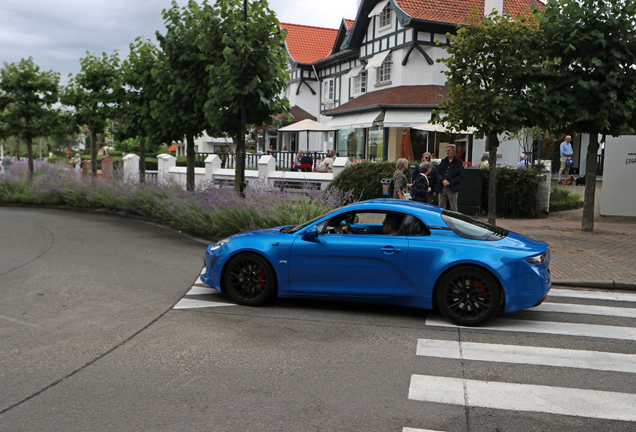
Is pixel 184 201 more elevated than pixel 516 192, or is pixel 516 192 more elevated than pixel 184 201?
pixel 516 192

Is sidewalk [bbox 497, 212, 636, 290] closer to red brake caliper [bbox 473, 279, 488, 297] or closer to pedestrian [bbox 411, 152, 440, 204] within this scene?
pedestrian [bbox 411, 152, 440, 204]

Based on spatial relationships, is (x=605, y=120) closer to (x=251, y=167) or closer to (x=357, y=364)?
(x=357, y=364)

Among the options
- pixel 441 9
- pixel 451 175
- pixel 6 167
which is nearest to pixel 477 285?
pixel 451 175

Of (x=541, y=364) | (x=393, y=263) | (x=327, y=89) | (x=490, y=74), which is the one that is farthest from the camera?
(x=327, y=89)

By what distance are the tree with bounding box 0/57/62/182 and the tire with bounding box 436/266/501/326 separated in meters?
24.5

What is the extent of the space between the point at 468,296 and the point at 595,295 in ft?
9.99

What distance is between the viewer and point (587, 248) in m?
12.0

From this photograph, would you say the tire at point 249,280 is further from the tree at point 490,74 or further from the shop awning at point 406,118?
the shop awning at point 406,118

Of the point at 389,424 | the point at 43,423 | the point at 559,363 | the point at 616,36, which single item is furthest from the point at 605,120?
the point at 43,423

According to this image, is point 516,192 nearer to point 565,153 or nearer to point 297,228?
point 565,153

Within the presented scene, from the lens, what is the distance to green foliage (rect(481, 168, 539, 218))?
56.8 feet

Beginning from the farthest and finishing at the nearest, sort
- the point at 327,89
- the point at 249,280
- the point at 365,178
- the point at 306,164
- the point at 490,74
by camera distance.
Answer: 1. the point at 327,89
2. the point at 306,164
3. the point at 365,178
4. the point at 490,74
5. the point at 249,280

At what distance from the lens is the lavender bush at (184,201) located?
13.0 metres

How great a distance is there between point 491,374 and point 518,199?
13093 millimetres
